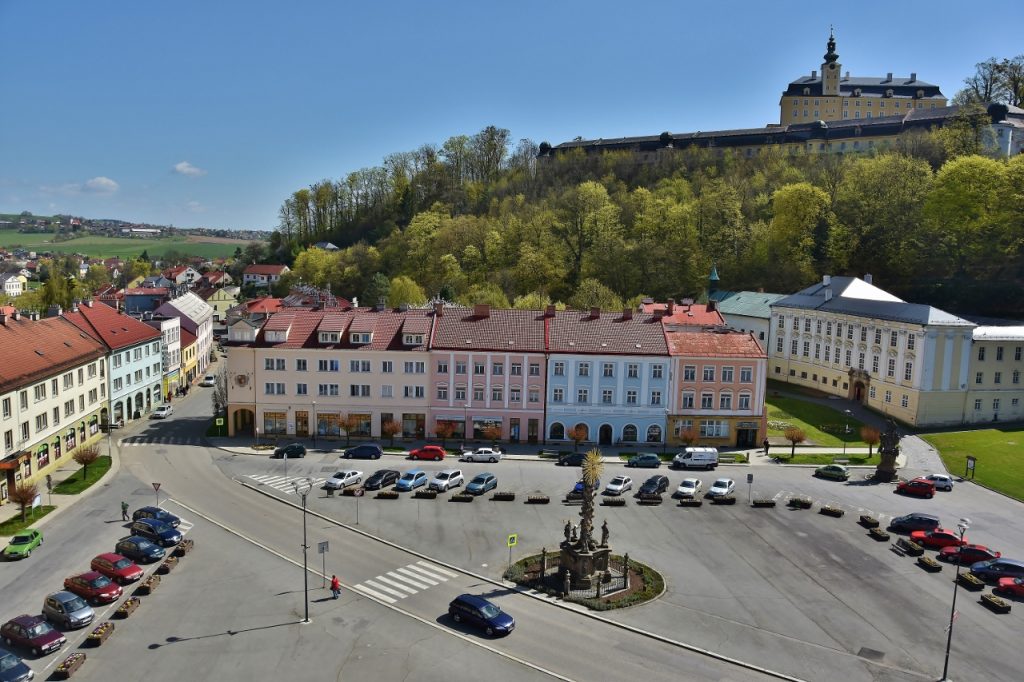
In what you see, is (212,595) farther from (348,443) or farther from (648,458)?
(648,458)

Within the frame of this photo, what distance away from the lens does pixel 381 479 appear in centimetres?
4516

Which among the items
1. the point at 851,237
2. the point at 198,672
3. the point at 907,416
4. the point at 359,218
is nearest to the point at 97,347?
the point at 198,672

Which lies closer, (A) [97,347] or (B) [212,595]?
(B) [212,595]

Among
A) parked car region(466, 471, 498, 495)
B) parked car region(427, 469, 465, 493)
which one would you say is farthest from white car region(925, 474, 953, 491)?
parked car region(427, 469, 465, 493)

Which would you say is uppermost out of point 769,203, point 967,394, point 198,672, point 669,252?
point 769,203

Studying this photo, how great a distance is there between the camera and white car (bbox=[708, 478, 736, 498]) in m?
44.3

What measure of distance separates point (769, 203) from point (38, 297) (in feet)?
369

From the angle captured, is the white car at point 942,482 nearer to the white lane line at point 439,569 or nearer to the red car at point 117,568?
the white lane line at point 439,569

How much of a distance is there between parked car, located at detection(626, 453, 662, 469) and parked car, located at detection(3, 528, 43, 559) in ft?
113

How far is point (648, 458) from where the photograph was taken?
51.2m

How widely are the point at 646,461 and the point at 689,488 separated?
6414 millimetres

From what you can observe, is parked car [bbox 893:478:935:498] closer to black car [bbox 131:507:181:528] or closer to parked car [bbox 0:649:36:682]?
black car [bbox 131:507:181:528]

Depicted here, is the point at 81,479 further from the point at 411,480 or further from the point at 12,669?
the point at 12,669

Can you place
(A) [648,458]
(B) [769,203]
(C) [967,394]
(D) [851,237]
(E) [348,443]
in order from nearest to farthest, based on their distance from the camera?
(A) [648,458], (E) [348,443], (C) [967,394], (D) [851,237], (B) [769,203]
